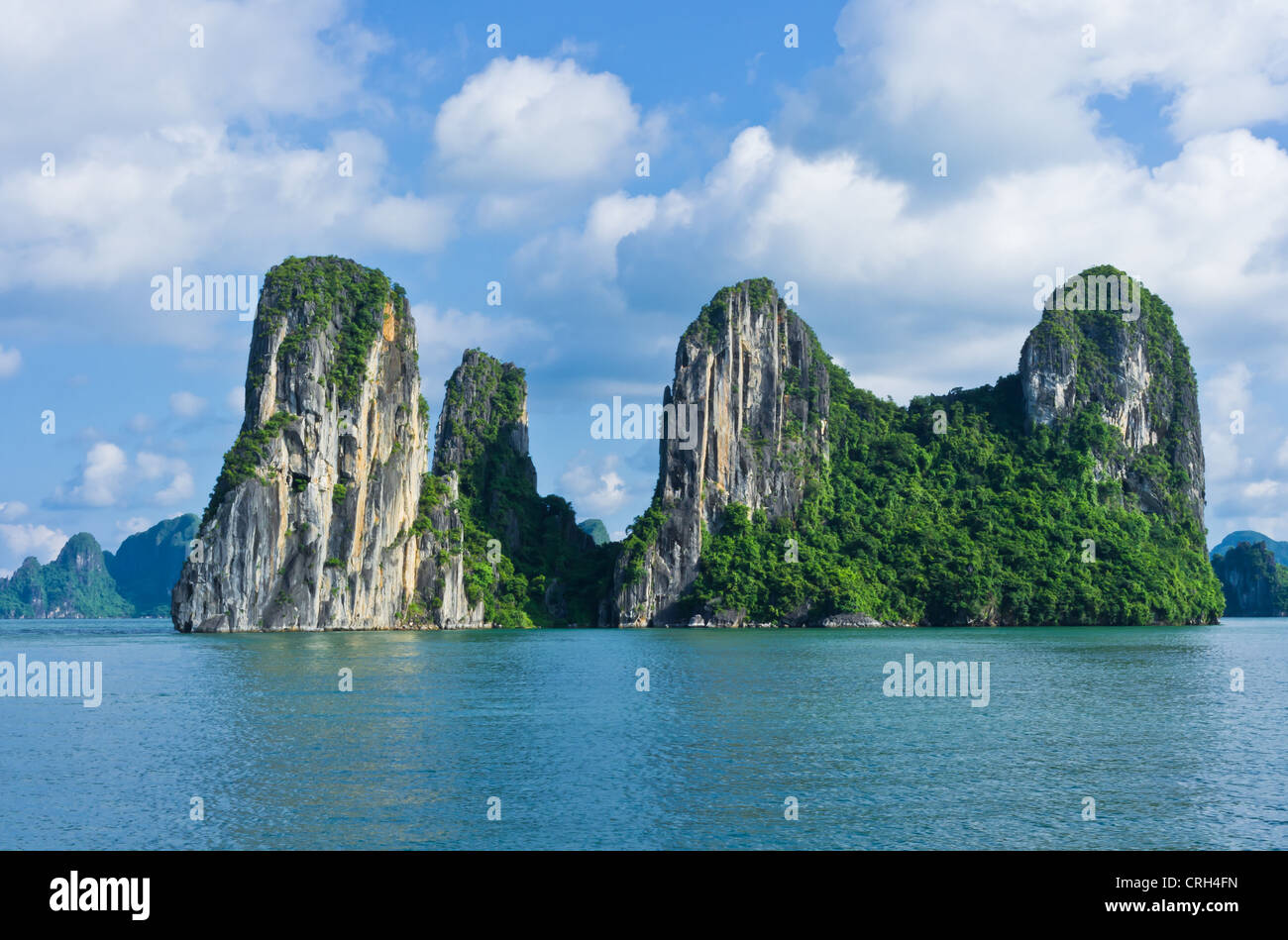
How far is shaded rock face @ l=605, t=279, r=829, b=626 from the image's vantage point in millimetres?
117125

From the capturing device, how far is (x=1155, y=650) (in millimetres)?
67750

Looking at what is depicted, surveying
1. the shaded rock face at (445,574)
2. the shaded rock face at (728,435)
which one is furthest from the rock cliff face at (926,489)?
the shaded rock face at (445,574)

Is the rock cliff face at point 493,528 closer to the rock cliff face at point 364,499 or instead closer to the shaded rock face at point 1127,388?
the rock cliff face at point 364,499

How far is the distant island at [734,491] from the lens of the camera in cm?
9819

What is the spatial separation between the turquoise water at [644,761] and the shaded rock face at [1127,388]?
81491 millimetres

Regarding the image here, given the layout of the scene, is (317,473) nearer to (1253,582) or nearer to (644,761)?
(644,761)

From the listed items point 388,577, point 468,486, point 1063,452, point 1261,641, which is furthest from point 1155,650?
point 468,486

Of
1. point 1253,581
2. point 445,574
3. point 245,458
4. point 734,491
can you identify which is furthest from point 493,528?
point 1253,581

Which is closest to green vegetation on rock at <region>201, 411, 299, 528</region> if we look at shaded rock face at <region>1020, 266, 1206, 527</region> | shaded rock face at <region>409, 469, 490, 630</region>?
shaded rock face at <region>409, 469, 490, 630</region>

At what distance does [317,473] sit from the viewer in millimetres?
98438

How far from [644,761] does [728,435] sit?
98.1 m

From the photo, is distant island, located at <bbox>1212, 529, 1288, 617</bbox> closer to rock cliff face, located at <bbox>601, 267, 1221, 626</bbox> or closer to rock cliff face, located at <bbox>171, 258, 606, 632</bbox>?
rock cliff face, located at <bbox>601, 267, 1221, 626</bbox>

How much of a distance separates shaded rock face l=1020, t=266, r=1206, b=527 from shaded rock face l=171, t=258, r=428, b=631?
76.3 meters
